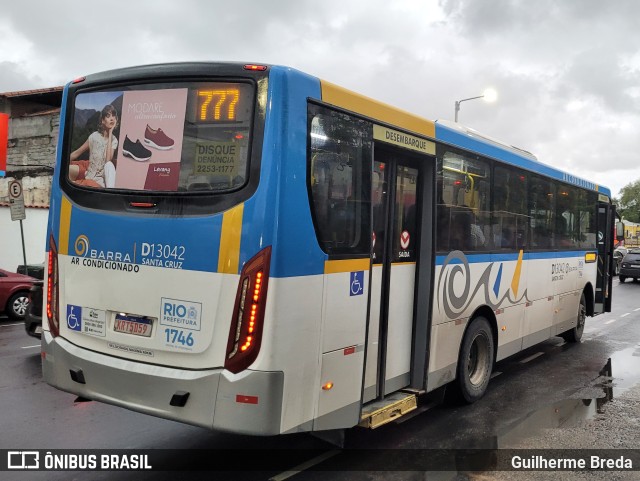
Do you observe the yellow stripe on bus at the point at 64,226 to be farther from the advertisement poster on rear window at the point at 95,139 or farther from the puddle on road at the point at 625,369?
the puddle on road at the point at 625,369

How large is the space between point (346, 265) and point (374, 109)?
139 centimetres

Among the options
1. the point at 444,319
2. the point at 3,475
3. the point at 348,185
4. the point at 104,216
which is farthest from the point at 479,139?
the point at 3,475

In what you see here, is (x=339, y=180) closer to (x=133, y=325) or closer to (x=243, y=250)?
(x=243, y=250)

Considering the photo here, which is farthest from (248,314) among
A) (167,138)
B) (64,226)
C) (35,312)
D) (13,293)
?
(13,293)

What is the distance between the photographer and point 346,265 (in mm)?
4246

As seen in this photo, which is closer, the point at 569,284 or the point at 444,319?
the point at 444,319

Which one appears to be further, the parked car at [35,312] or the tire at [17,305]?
the tire at [17,305]

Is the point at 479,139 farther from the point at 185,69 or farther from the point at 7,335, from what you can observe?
the point at 7,335

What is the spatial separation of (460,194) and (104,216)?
370 cm

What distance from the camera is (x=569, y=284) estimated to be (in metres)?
9.63

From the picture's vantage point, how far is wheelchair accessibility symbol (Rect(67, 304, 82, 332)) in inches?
173

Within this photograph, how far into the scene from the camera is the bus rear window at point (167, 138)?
12.6ft

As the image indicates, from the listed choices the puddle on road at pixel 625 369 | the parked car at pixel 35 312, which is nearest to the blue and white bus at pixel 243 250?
the puddle on road at pixel 625 369

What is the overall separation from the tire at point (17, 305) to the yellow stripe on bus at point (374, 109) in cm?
1045
